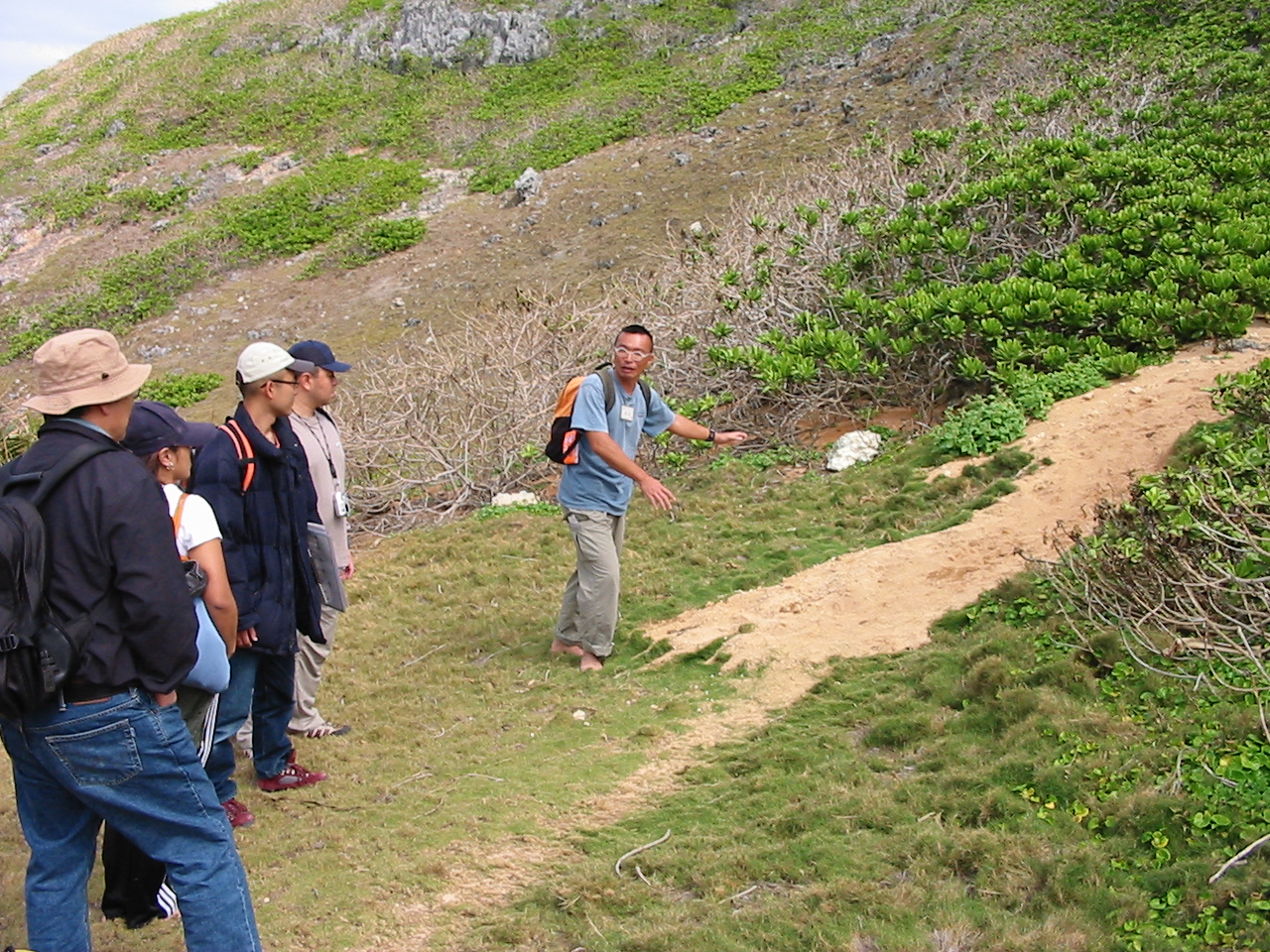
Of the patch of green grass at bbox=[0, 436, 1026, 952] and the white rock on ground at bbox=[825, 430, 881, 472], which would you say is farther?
the white rock on ground at bbox=[825, 430, 881, 472]

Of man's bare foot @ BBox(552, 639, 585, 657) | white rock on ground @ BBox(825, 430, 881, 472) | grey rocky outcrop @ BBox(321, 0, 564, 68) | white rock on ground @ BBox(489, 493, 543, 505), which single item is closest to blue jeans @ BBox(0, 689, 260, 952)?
man's bare foot @ BBox(552, 639, 585, 657)

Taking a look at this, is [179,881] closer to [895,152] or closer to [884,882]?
[884,882]

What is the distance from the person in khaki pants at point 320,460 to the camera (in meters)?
4.73

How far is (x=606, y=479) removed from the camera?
536 centimetres

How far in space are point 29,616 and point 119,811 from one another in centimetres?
57

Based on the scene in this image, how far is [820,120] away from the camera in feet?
64.0

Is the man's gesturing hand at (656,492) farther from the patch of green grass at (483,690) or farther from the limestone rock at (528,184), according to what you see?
the limestone rock at (528,184)

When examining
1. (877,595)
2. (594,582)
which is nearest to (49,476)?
(594,582)

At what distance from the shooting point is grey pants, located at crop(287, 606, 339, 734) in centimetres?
491

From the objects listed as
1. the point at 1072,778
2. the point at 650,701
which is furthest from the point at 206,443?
the point at 1072,778

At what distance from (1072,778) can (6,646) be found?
9.59ft

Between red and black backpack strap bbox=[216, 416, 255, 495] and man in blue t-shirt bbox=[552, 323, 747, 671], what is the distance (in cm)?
162

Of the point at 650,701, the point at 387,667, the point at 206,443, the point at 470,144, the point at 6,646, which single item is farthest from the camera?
the point at 470,144

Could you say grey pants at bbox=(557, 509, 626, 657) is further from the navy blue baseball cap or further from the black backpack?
the black backpack
